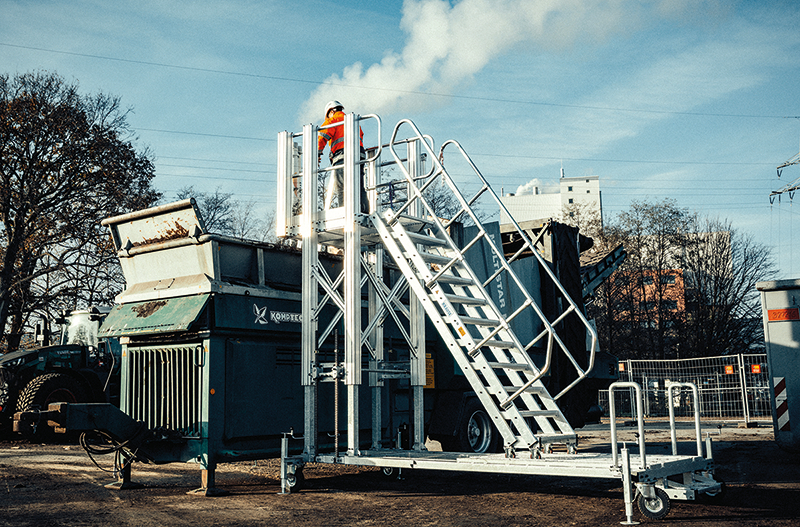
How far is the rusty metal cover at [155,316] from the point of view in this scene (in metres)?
7.67

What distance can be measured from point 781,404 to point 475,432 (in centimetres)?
438

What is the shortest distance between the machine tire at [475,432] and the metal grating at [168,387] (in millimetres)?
3877

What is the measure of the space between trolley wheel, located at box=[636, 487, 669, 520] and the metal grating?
4463 millimetres

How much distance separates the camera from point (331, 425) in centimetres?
881

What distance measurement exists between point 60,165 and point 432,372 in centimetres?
1615

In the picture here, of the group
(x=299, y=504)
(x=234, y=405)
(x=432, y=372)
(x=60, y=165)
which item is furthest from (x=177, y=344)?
(x=60, y=165)

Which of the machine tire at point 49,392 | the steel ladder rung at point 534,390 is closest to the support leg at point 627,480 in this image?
the steel ladder rung at point 534,390

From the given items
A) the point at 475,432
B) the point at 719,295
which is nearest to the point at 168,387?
the point at 475,432

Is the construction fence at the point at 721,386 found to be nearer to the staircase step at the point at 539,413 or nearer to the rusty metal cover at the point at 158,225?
the staircase step at the point at 539,413

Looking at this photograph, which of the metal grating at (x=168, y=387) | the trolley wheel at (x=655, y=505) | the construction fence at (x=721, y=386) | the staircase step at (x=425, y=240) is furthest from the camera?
the construction fence at (x=721, y=386)

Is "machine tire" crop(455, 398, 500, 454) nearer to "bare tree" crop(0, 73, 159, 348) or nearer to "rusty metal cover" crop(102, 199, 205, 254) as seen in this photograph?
"rusty metal cover" crop(102, 199, 205, 254)

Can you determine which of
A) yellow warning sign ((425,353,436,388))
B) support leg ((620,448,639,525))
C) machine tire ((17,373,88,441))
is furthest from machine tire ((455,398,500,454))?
machine tire ((17,373,88,441))

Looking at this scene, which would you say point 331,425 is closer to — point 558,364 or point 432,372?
point 432,372

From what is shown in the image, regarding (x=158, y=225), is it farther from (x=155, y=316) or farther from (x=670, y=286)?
(x=670, y=286)
